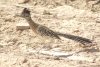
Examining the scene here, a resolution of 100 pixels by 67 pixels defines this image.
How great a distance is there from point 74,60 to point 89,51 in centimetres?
52

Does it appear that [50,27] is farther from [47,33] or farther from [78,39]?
[78,39]

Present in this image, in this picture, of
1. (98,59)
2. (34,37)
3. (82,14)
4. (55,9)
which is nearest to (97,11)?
(82,14)

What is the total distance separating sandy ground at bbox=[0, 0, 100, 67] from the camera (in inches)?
302

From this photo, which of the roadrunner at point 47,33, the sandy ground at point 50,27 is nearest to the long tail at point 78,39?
the roadrunner at point 47,33

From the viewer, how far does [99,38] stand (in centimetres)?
867

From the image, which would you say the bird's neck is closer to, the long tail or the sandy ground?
the sandy ground

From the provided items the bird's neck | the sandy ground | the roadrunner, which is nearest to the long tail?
the roadrunner

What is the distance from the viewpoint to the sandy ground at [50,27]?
7.68 m

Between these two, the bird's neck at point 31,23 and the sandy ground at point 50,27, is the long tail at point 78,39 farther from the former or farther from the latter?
the bird's neck at point 31,23

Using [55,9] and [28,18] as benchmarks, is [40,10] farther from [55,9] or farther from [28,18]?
[28,18]

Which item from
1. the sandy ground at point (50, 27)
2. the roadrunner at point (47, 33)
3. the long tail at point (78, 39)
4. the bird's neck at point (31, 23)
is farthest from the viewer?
the bird's neck at point (31, 23)

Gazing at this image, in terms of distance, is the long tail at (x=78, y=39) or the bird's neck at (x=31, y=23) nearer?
the long tail at (x=78, y=39)

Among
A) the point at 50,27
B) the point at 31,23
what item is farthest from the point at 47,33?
the point at 50,27

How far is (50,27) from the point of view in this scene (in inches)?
371
